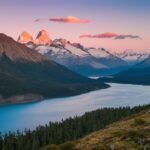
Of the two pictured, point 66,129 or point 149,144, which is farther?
point 66,129

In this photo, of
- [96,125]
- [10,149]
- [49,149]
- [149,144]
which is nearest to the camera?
[149,144]

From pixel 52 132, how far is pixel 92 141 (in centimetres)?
12825

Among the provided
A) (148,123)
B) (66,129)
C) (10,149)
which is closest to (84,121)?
(66,129)

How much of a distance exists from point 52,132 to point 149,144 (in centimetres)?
13491

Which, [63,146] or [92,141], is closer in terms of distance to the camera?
[63,146]

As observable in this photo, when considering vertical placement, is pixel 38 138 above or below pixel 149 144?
→ below

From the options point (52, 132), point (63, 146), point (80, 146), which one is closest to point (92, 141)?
point (80, 146)

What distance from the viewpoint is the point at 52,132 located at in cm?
16212

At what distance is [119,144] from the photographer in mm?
30516

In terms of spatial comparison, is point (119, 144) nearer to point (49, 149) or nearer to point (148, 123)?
point (49, 149)

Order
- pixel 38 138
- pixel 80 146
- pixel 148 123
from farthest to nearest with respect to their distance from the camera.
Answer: pixel 38 138 < pixel 148 123 < pixel 80 146

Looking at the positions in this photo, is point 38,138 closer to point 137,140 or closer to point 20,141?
point 20,141

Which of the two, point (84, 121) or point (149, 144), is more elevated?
point (149, 144)

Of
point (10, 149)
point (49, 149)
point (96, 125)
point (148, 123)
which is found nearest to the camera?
point (49, 149)
